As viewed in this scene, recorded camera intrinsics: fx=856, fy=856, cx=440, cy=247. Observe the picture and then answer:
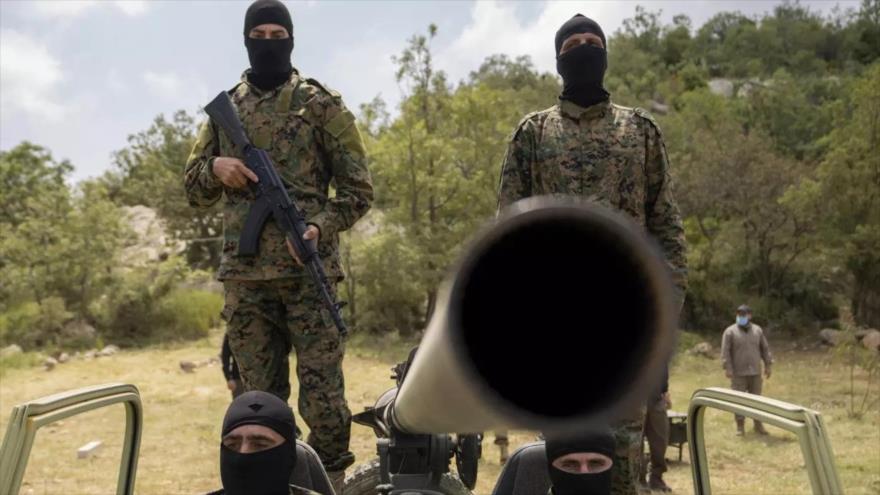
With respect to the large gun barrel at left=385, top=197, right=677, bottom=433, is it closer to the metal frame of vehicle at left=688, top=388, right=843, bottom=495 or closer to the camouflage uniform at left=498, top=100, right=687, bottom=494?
the metal frame of vehicle at left=688, top=388, right=843, bottom=495

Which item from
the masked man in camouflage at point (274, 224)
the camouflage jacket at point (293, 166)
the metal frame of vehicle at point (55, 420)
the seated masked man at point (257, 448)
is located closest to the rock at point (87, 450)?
the masked man in camouflage at point (274, 224)

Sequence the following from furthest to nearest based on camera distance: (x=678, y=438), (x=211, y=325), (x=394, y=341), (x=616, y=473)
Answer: (x=211, y=325) → (x=394, y=341) → (x=678, y=438) → (x=616, y=473)

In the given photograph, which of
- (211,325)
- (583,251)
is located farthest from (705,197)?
(583,251)

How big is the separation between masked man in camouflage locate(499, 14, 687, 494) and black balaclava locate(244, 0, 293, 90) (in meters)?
1.16

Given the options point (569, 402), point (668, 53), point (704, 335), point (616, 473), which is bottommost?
point (704, 335)

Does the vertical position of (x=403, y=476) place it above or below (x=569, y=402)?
below

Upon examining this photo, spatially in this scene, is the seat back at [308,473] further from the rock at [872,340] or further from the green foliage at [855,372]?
the rock at [872,340]

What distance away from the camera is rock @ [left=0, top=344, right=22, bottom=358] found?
16156 millimetres

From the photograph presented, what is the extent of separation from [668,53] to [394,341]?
62435mm

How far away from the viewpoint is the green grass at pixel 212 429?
7.55 m

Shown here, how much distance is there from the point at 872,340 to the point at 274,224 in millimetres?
16696

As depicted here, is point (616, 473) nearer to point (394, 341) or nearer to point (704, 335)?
point (394, 341)

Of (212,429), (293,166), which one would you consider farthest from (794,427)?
(212,429)

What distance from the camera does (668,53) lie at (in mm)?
74125
